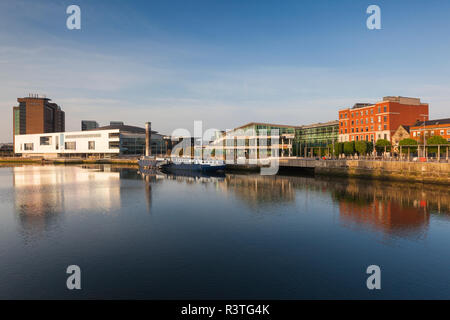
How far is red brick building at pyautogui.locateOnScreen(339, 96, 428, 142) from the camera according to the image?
88.4 metres

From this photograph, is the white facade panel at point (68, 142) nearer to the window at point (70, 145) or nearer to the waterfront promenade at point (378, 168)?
the window at point (70, 145)

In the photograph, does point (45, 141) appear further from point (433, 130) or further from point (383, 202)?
point (383, 202)

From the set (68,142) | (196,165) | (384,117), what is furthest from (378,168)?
(68,142)

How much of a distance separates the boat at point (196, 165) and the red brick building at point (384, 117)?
44.8 metres

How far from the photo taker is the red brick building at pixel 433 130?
7675cm

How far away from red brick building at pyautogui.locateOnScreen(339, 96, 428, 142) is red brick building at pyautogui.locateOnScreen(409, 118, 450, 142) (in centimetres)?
559

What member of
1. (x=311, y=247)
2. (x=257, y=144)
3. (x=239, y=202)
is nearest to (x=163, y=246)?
(x=311, y=247)

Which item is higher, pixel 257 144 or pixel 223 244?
pixel 257 144

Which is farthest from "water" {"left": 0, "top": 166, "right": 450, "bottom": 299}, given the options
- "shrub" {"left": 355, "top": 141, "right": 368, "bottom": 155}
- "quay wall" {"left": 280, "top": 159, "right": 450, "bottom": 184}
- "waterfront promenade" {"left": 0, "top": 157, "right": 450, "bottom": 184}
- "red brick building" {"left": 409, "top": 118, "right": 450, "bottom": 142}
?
"red brick building" {"left": 409, "top": 118, "right": 450, "bottom": 142}

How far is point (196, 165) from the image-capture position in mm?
90688

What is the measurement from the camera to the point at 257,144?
113750mm
